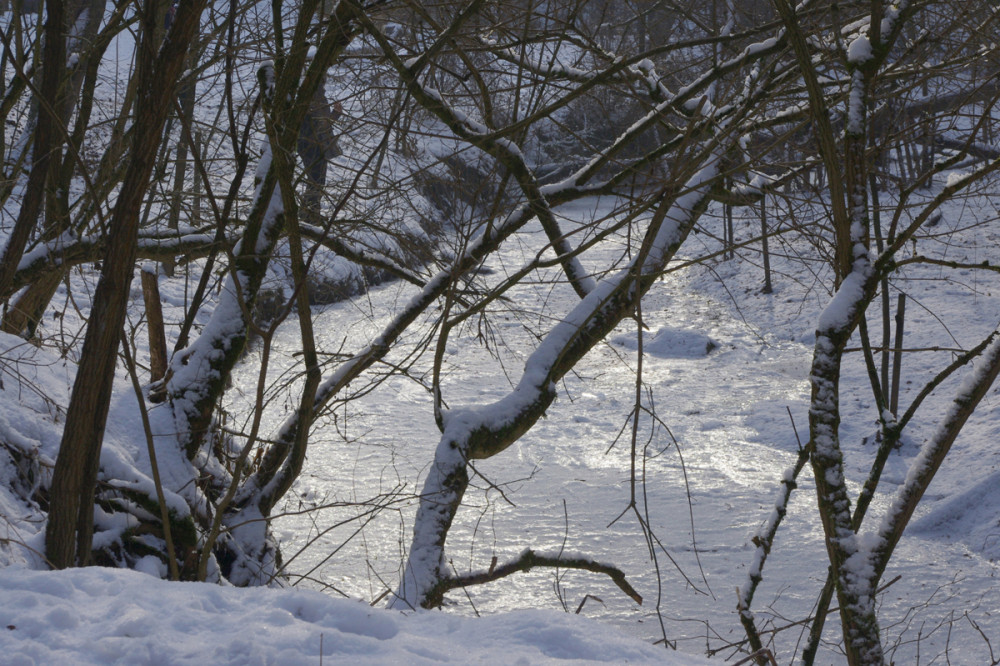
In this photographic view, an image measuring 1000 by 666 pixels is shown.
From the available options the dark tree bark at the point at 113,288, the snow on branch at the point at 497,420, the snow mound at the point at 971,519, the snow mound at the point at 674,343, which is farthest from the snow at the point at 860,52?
the snow mound at the point at 674,343

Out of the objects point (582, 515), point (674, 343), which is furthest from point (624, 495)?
point (674, 343)

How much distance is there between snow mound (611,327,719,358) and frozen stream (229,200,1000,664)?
0.03 metres

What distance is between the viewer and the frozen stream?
540cm

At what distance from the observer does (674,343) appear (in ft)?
37.3

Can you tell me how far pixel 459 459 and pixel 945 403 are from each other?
7607mm

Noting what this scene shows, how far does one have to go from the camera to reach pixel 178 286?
12438 millimetres

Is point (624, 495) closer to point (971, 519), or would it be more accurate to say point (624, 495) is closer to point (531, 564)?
point (971, 519)

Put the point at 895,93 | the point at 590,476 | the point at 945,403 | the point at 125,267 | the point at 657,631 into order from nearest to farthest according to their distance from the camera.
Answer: the point at 125,267 < the point at 895,93 < the point at 657,631 < the point at 590,476 < the point at 945,403

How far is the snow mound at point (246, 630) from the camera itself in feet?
5.08

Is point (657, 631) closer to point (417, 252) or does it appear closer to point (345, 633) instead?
point (417, 252)

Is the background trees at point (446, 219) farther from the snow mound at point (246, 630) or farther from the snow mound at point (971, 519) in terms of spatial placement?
the snow mound at point (971, 519)

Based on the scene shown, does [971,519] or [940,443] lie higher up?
[971,519]

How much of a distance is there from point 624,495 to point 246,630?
19.4 ft

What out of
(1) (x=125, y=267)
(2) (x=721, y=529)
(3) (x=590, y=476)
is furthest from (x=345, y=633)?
Answer: (3) (x=590, y=476)
